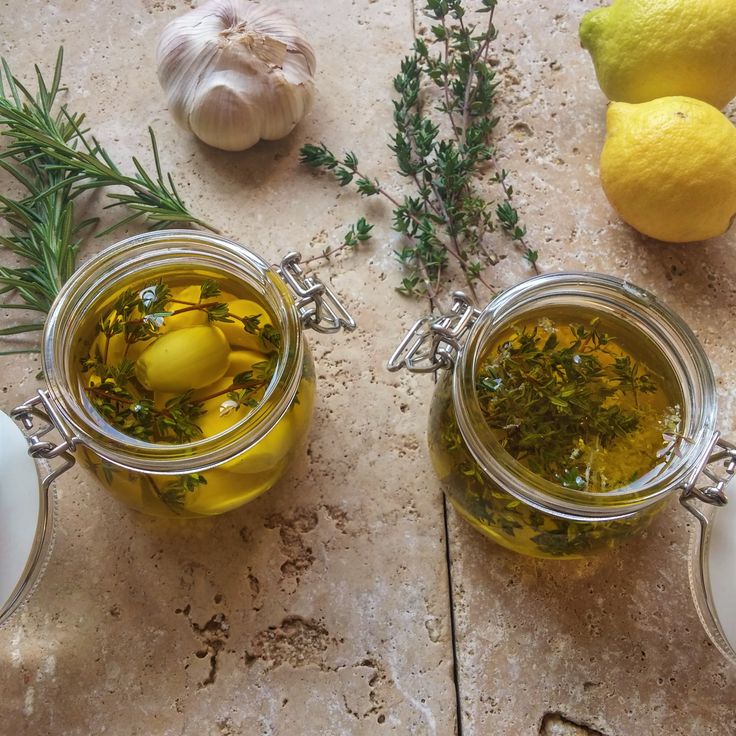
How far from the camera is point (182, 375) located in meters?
0.70

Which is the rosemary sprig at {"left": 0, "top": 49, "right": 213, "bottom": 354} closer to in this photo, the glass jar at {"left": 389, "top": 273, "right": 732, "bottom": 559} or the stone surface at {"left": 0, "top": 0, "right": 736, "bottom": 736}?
the stone surface at {"left": 0, "top": 0, "right": 736, "bottom": 736}

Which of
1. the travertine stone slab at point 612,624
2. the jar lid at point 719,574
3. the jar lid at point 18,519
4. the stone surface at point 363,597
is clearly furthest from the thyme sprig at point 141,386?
the jar lid at point 719,574

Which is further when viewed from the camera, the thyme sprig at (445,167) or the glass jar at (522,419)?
the thyme sprig at (445,167)

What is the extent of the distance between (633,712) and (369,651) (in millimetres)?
312

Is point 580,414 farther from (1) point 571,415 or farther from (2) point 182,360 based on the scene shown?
(2) point 182,360

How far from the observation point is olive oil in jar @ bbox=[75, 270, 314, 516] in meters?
0.70

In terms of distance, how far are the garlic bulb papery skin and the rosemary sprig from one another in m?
0.09

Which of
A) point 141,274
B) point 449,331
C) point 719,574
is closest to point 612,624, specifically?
point 719,574

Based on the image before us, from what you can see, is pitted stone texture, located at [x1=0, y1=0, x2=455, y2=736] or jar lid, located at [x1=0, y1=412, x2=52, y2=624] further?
pitted stone texture, located at [x1=0, y1=0, x2=455, y2=736]

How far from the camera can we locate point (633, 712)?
875 millimetres

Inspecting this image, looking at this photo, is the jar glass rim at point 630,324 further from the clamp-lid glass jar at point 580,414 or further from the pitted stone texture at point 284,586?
the pitted stone texture at point 284,586

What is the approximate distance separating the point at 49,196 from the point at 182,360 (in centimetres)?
40

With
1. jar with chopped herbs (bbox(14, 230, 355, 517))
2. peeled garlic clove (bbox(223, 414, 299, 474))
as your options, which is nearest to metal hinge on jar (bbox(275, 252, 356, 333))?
jar with chopped herbs (bbox(14, 230, 355, 517))

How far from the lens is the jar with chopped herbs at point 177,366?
686 mm
